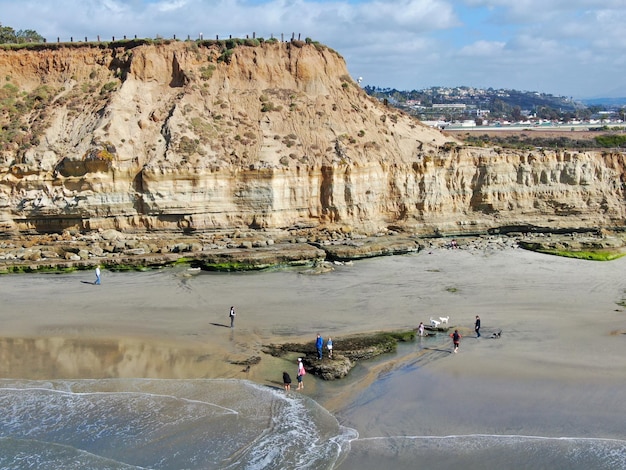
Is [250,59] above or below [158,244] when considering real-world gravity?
above

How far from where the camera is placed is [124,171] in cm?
3031

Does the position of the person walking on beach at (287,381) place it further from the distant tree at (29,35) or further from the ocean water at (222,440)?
the distant tree at (29,35)

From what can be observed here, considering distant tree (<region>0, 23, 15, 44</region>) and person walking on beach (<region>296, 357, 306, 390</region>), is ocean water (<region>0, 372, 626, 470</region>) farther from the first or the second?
distant tree (<region>0, 23, 15, 44</region>)

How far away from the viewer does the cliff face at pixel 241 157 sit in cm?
3034

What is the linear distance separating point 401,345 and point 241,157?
52.2 feet

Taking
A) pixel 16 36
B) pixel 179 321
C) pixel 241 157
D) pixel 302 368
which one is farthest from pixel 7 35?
pixel 302 368

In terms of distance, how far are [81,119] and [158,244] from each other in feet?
30.0

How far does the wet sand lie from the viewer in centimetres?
1523

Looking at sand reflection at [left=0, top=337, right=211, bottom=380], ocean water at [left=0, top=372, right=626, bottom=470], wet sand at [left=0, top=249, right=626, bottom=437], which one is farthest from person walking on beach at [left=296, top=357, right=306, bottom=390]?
sand reflection at [left=0, top=337, right=211, bottom=380]

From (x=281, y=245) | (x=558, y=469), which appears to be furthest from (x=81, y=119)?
(x=558, y=469)

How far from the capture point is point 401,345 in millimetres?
18984

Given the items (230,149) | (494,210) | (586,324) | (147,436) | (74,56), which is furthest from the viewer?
(74,56)

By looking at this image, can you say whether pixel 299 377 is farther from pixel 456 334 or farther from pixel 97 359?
pixel 97 359

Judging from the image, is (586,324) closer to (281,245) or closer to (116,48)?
(281,245)
